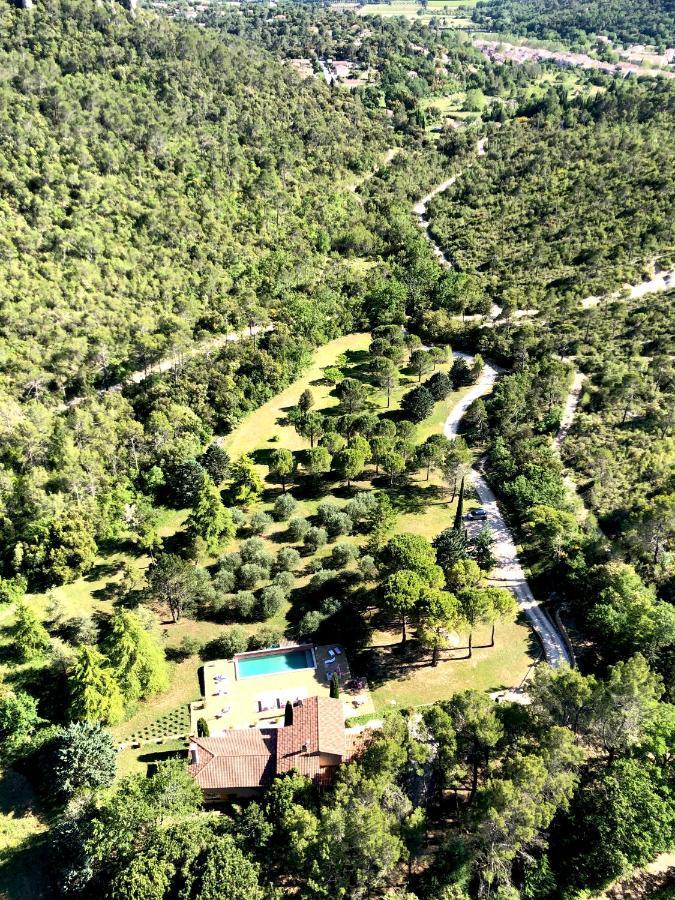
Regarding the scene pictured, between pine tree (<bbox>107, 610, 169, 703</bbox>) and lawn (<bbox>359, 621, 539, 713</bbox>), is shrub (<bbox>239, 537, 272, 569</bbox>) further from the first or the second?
pine tree (<bbox>107, 610, 169, 703</bbox>)

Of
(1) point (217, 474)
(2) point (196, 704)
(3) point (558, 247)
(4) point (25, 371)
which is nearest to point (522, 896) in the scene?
(2) point (196, 704)

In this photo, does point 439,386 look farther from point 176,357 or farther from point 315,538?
point 176,357

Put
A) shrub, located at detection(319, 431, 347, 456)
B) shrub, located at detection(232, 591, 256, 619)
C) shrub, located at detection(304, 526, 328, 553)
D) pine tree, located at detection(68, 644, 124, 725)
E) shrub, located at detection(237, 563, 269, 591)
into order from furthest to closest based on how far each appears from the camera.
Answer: shrub, located at detection(319, 431, 347, 456), shrub, located at detection(304, 526, 328, 553), shrub, located at detection(237, 563, 269, 591), shrub, located at detection(232, 591, 256, 619), pine tree, located at detection(68, 644, 124, 725)

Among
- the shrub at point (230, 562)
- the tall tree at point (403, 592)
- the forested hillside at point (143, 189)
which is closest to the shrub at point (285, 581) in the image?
the shrub at point (230, 562)

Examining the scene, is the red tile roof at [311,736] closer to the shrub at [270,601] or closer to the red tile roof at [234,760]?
the red tile roof at [234,760]

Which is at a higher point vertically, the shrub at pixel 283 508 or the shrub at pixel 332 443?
the shrub at pixel 332 443

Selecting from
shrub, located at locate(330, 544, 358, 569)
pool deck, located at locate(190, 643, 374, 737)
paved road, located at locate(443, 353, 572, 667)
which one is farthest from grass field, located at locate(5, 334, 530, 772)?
shrub, located at locate(330, 544, 358, 569)
